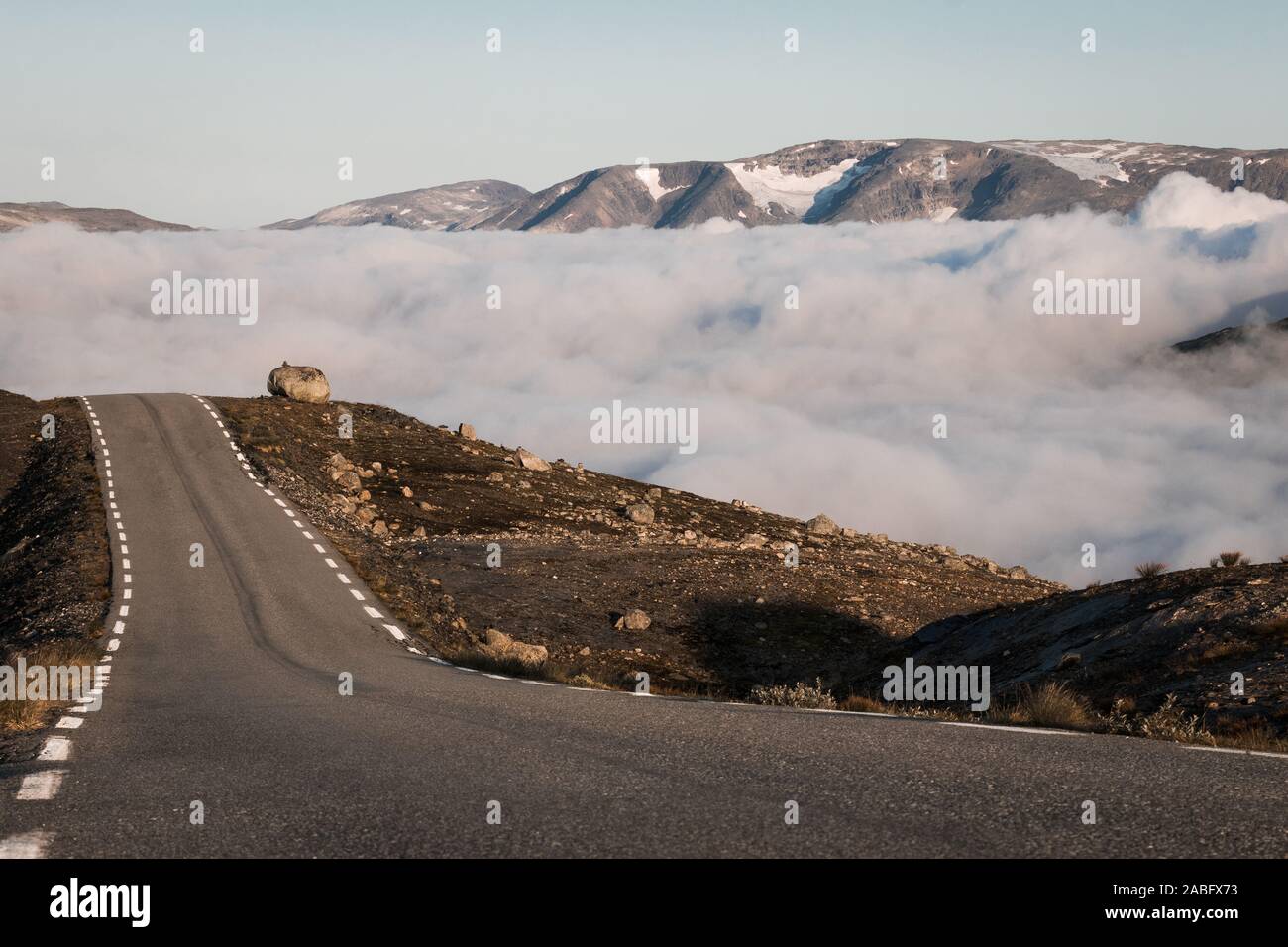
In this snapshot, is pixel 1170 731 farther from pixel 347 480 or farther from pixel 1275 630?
pixel 347 480

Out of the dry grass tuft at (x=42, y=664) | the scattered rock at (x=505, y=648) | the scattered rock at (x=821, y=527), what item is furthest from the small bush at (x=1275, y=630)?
the scattered rock at (x=821, y=527)

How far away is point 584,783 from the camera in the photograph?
8812 millimetres

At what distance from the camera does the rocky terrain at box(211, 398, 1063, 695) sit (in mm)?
34938

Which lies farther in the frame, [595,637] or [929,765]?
[595,637]

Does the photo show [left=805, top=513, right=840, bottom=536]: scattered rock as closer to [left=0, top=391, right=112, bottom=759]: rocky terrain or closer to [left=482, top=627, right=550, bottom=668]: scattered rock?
[left=482, top=627, right=550, bottom=668]: scattered rock

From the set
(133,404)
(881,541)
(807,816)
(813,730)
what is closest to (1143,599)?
(813,730)

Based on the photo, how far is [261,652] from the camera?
22.3 metres

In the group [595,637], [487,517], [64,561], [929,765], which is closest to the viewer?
[929,765]

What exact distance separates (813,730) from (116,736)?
770 centimetres

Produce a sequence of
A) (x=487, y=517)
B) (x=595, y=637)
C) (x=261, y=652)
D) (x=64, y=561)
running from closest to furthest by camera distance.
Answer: (x=261, y=652), (x=64, y=561), (x=595, y=637), (x=487, y=517)

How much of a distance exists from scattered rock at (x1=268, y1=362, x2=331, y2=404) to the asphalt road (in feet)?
186

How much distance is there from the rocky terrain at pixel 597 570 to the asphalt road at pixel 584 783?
778 centimetres

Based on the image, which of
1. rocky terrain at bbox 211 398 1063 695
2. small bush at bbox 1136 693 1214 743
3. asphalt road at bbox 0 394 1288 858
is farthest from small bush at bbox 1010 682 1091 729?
rocky terrain at bbox 211 398 1063 695
